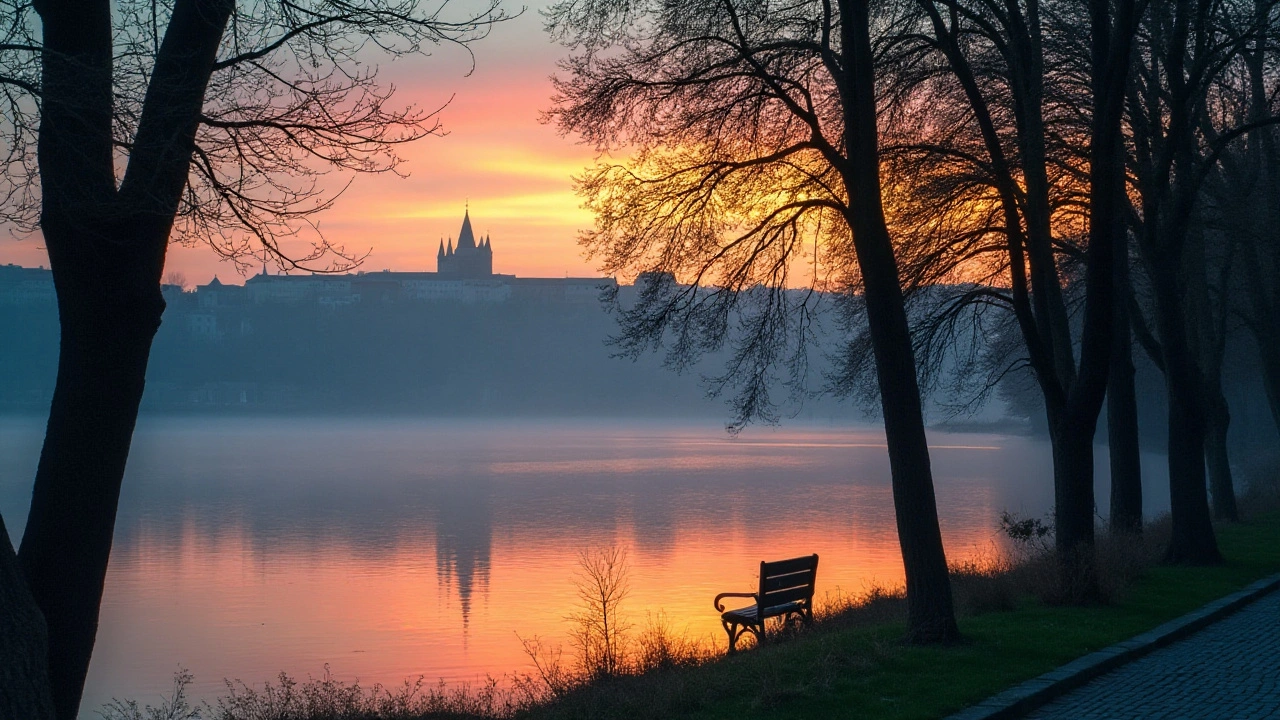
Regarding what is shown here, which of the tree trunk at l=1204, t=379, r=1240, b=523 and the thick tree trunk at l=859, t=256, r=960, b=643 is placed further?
the tree trunk at l=1204, t=379, r=1240, b=523

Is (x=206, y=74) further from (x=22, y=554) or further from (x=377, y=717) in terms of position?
(x=377, y=717)

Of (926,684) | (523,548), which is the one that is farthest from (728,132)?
(523,548)

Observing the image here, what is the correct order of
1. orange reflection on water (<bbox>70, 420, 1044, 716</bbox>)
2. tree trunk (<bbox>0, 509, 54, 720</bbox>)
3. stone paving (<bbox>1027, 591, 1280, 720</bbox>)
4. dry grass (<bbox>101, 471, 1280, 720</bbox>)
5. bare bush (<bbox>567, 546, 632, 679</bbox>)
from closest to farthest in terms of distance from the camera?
tree trunk (<bbox>0, 509, 54, 720</bbox>)
stone paving (<bbox>1027, 591, 1280, 720</bbox>)
dry grass (<bbox>101, 471, 1280, 720</bbox>)
bare bush (<bbox>567, 546, 632, 679</bbox>)
orange reflection on water (<bbox>70, 420, 1044, 716</bbox>)

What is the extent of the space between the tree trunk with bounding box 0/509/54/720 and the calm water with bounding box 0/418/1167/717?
10.3 m

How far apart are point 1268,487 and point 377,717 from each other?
2805 centimetres

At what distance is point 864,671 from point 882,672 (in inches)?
5.6

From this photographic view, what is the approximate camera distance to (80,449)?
6.54m

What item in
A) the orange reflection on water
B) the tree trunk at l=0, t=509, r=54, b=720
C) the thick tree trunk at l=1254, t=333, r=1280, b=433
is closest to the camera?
the tree trunk at l=0, t=509, r=54, b=720

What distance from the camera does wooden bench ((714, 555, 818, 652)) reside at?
13023 millimetres

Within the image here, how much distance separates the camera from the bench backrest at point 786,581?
42.7 feet

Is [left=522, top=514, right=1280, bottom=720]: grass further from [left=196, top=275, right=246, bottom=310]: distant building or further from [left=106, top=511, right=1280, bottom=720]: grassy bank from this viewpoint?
[left=196, top=275, right=246, bottom=310]: distant building

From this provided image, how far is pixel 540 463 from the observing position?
6494 cm

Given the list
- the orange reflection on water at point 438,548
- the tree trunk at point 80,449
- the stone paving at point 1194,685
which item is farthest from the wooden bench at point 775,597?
the tree trunk at point 80,449

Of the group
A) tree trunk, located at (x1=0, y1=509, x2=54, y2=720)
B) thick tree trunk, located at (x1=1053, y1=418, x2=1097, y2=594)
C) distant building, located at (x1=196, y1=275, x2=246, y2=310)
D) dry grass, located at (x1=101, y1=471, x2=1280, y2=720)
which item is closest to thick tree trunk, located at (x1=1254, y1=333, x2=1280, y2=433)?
dry grass, located at (x1=101, y1=471, x2=1280, y2=720)
